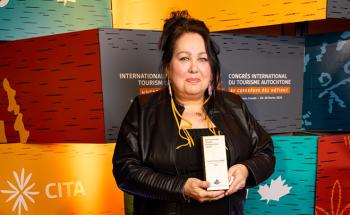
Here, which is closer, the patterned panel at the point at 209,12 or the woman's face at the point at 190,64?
the woman's face at the point at 190,64

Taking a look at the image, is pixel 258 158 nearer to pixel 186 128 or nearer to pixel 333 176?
pixel 186 128

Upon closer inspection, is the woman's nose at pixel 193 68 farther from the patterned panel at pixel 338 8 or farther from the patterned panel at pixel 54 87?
the patterned panel at pixel 338 8

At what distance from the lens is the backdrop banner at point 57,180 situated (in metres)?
1.33

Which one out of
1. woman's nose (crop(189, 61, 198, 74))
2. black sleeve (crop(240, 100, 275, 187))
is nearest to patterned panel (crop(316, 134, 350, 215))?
black sleeve (crop(240, 100, 275, 187))

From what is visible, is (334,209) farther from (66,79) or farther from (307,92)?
(66,79)

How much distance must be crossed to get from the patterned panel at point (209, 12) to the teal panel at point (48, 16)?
104 millimetres

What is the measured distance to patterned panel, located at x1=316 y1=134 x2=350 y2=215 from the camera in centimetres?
152

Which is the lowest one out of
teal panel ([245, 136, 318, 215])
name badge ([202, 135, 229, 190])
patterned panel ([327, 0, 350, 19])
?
teal panel ([245, 136, 318, 215])

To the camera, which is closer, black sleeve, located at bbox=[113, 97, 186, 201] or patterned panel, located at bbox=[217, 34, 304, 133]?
black sleeve, located at bbox=[113, 97, 186, 201]

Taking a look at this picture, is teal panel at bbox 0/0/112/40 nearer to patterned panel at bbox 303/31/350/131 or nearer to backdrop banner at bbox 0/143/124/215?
backdrop banner at bbox 0/143/124/215

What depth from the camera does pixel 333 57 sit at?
1.63 meters

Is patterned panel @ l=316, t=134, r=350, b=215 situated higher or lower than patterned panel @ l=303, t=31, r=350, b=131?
lower

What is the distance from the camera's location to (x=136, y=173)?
92 cm

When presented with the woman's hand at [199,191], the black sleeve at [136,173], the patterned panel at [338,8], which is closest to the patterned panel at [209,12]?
the patterned panel at [338,8]
